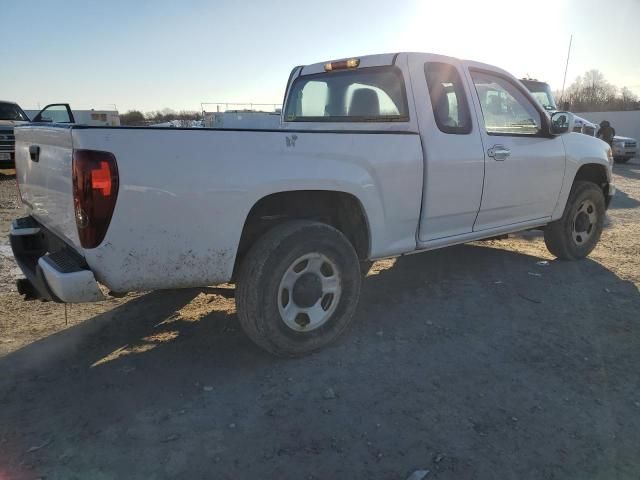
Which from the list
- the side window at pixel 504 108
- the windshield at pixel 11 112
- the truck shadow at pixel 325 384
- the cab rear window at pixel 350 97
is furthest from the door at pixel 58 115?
the windshield at pixel 11 112

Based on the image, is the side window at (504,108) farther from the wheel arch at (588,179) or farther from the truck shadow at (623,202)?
the truck shadow at (623,202)

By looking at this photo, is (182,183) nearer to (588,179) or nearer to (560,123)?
(560,123)

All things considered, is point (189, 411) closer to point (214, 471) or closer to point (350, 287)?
point (214, 471)

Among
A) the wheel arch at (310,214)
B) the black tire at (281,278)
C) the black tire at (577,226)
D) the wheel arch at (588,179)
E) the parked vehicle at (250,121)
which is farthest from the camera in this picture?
the black tire at (577,226)

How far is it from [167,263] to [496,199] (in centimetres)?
295

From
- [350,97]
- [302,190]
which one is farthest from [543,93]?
[302,190]

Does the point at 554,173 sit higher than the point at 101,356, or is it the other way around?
the point at 554,173

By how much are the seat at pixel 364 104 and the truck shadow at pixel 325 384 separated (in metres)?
1.62

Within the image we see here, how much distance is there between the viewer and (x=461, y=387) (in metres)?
2.99

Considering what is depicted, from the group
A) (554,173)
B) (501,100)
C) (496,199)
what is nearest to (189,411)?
(496,199)

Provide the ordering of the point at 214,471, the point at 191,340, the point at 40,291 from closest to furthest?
the point at 214,471 < the point at 40,291 < the point at 191,340

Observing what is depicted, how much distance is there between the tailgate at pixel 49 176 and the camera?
266cm

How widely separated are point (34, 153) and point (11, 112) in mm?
13141

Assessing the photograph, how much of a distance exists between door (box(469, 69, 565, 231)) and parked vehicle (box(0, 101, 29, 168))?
38.6ft
